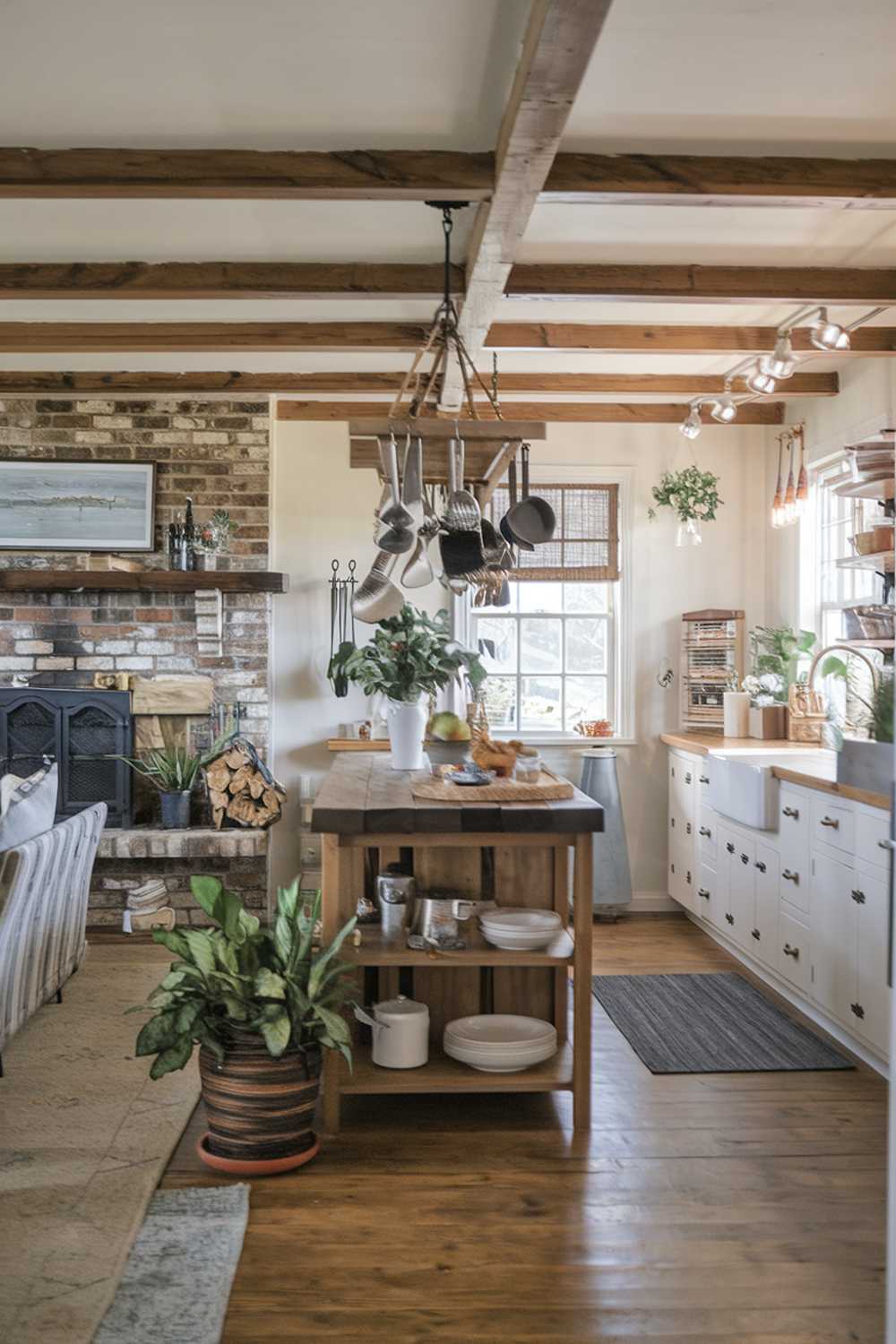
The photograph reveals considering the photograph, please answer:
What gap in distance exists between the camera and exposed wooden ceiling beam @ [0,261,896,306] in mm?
4176

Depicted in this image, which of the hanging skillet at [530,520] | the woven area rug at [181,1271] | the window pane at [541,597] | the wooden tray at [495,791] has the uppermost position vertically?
the hanging skillet at [530,520]

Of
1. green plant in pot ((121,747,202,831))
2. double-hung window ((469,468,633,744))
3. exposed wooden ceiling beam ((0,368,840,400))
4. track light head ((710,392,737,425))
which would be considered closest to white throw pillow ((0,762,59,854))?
green plant in pot ((121,747,202,831))

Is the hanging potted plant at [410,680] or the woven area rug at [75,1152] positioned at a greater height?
the hanging potted plant at [410,680]

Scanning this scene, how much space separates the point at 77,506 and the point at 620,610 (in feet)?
9.89

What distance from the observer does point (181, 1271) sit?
2.63 metres

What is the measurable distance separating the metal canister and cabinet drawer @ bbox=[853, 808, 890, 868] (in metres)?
1.52

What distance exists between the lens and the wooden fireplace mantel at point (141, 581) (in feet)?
19.2

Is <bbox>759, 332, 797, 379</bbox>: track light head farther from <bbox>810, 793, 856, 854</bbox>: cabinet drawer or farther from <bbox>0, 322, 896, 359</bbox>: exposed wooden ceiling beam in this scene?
<bbox>810, 793, 856, 854</bbox>: cabinet drawer

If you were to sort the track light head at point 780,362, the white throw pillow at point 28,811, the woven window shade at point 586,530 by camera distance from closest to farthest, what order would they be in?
the white throw pillow at point 28,811 < the track light head at point 780,362 < the woven window shade at point 586,530

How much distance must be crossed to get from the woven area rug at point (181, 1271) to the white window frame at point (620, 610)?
12.8 ft

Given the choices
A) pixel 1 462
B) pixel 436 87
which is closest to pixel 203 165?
pixel 436 87

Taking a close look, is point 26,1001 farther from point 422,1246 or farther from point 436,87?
point 436,87

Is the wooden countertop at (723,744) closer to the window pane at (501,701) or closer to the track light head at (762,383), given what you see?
the window pane at (501,701)

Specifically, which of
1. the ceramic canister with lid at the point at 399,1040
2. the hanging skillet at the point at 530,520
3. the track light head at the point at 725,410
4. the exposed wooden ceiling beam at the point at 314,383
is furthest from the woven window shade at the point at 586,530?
the ceramic canister with lid at the point at 399,1040
